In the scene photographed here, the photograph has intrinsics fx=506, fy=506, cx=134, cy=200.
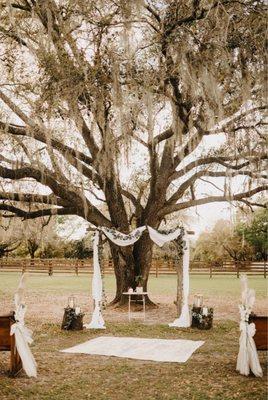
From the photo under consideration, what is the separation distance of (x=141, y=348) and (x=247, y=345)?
2.49 meters

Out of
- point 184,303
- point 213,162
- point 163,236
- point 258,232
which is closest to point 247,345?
point 184,303

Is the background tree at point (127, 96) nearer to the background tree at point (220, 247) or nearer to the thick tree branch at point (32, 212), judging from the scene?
the thick tree branch at point (32, 212)

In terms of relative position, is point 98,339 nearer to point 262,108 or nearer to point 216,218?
point 262,108

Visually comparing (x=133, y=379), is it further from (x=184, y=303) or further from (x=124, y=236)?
(x=124, y=236)

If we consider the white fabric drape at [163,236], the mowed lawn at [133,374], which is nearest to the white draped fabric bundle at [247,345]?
the mowed lawn at [133,374]

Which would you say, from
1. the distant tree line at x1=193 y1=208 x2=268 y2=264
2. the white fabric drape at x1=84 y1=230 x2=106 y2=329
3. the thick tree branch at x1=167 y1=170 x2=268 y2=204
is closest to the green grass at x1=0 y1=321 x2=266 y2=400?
the white fabric drape at x1=84 y1=230 x2=106 y2=329

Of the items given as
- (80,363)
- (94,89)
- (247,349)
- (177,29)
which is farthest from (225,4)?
(80,363)

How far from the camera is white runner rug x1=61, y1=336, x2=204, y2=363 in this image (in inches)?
324

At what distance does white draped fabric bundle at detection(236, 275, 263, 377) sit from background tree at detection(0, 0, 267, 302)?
396 centimetres

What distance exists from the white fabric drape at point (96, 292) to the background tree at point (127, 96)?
1.40m

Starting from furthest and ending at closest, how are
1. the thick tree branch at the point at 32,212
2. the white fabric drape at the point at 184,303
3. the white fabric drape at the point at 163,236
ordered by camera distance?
1. the thick tree branch at the point at 32,212
2. the white fabric drape at the point at 163,236
3. the white fabric drape at the point at 184,303

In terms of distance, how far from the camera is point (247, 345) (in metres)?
7.00

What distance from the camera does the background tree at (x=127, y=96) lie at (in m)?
9.12

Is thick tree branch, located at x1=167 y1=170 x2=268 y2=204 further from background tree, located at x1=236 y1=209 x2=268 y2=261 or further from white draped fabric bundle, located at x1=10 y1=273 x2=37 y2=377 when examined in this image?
background tree, located at x1=236 y1=209 x2=268 y2=261
